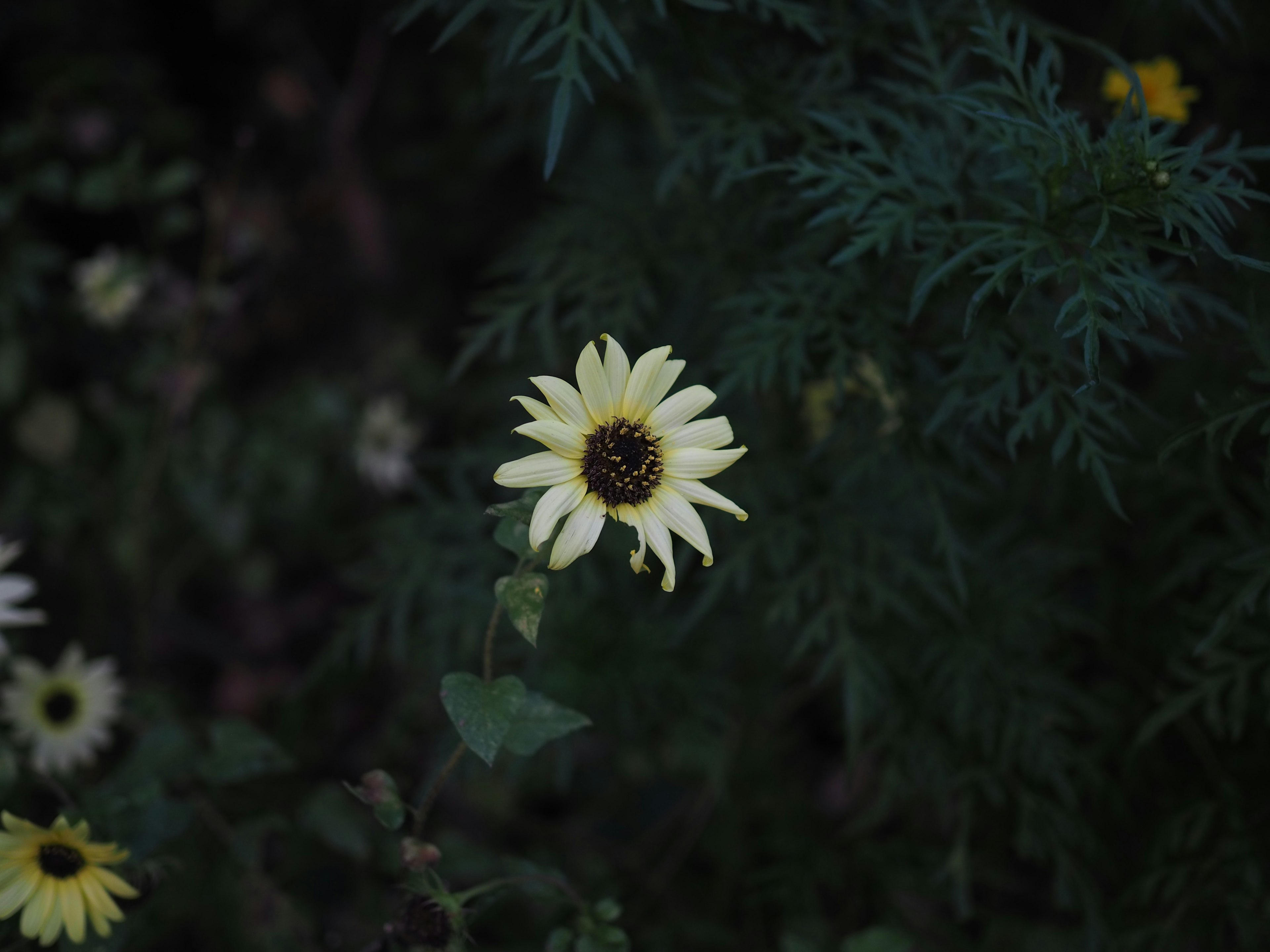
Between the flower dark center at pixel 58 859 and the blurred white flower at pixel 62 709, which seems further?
the blurred white flower at pixel 62 709

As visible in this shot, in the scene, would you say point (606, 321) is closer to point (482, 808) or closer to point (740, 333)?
point (740, 333)

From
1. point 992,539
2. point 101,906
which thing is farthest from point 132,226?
point 992,539

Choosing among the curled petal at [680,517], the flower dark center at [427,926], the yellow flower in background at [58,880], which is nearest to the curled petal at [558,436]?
the curled petal at [680,517]

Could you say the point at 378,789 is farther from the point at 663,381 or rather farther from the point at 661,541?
the point at 663,381

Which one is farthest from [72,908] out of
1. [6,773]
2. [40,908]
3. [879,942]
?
[879,942]

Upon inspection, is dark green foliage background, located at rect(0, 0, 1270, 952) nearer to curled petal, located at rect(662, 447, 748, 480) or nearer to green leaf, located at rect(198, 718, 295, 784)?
green leaf, located at rect(198, 718, 295, 784)

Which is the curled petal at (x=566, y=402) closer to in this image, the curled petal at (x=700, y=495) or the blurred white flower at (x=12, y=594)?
the curled petal at (x=700, y=495)

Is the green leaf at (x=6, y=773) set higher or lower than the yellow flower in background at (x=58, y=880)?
higher
